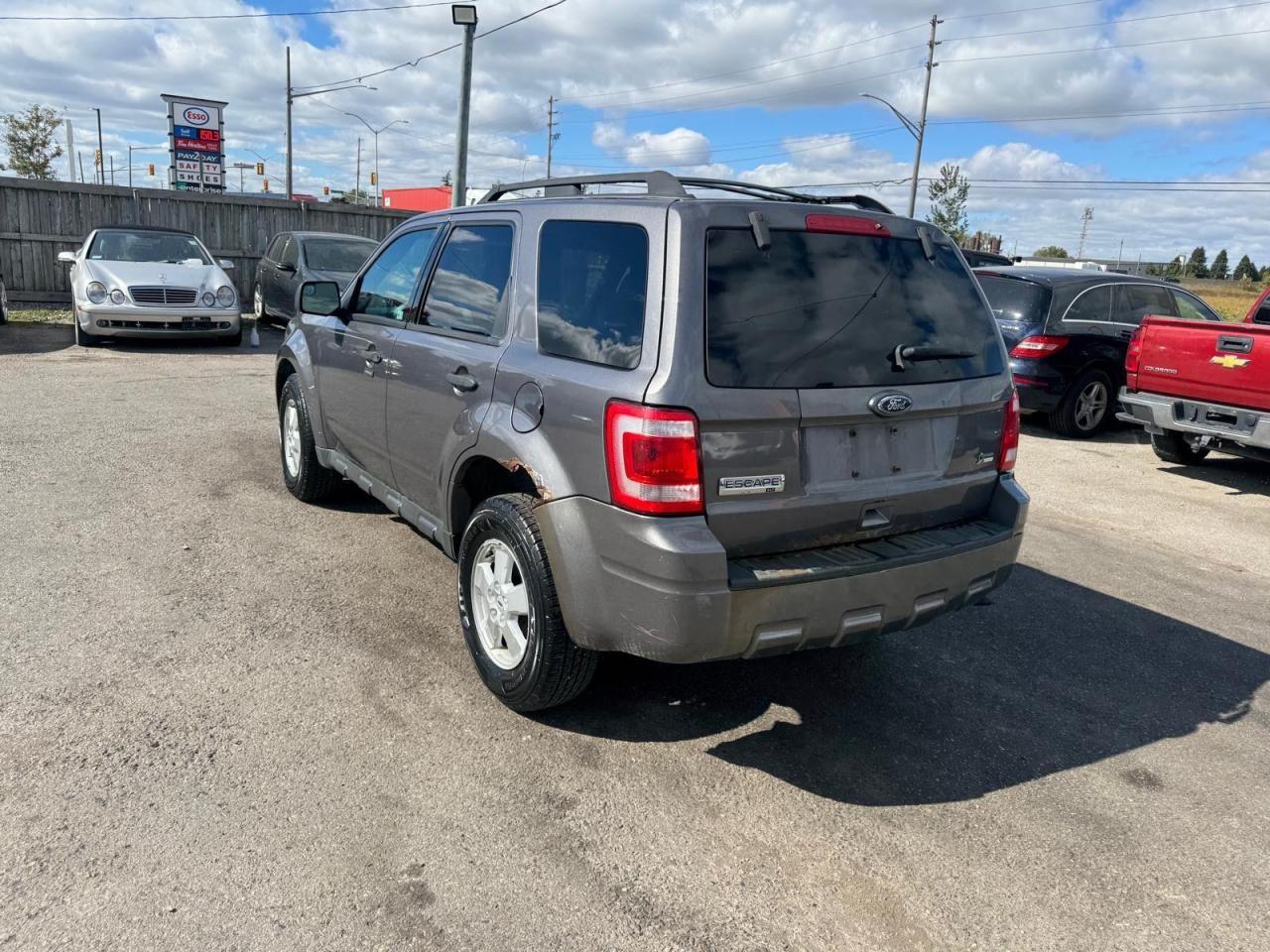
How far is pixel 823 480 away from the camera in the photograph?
10.4ft

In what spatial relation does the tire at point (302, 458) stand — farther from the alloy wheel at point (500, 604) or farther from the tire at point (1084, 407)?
the tire at point (1084, 407)

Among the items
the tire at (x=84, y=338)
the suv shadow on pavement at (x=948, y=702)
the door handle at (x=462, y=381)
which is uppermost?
the door handle at (x=462, y=381)

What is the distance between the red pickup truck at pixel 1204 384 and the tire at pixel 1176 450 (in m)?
0.14

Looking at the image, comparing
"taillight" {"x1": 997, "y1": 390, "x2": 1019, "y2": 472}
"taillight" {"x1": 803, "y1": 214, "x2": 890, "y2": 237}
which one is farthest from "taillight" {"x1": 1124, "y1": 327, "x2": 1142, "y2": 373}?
"taillight" {"x1": 803, "y1": 214, "x2": 890, "y2": 237}

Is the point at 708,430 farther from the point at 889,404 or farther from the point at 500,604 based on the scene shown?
the point at 500,604

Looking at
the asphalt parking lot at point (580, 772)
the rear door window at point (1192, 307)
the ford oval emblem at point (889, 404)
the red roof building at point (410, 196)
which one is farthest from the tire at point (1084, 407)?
the red roof building at point (410, 196)

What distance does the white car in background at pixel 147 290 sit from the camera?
12.2 meters

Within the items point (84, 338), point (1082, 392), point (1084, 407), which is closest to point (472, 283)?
point (1082, 392)

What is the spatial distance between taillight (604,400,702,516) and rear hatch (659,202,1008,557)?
60mm

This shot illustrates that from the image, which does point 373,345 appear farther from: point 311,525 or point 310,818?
point 310,818

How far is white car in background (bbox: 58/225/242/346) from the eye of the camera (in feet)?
40.1

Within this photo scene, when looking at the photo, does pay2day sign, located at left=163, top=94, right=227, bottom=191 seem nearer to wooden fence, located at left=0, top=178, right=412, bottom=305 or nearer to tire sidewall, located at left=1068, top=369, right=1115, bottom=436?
wooden fence, located at left=0, top=178, right=412, bottom=305

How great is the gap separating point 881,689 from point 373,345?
2945 millimetres

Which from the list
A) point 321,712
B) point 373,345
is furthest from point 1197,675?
point 373,345
